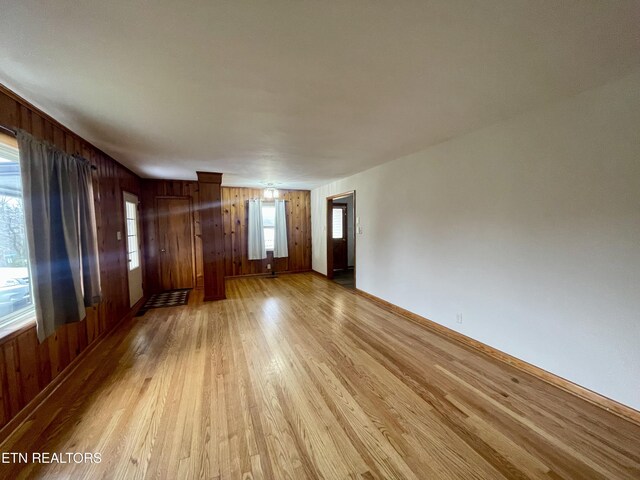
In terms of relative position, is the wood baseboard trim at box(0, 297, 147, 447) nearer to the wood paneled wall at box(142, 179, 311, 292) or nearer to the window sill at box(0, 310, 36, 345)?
the window sill at box(0, 310, 36, 345)

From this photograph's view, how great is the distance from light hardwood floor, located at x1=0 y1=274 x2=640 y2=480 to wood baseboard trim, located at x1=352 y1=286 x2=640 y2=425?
0.26 feet

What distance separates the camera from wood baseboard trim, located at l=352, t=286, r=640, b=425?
177 centimetres

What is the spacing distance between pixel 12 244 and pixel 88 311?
128 centimetres

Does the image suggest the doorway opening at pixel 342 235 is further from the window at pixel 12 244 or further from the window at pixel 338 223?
the window at pixel 12 244

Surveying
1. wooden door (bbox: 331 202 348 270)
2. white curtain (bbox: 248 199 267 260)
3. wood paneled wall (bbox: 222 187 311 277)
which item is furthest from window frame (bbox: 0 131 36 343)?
wooden door (bbox: 331 202 348 270)

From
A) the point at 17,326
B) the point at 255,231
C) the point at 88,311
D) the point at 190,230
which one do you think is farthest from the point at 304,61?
the point at 255,231

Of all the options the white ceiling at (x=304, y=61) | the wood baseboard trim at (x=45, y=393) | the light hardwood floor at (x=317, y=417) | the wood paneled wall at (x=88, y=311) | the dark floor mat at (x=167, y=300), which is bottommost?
the dark floor mat at (x=167, y=300)

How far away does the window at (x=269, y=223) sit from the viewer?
660cm

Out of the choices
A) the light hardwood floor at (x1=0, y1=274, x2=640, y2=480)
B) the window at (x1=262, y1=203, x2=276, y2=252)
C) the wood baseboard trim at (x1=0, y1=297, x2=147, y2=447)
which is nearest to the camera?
the light hardwood floor at (x1=0, y1=274, x2=640, y2=480)

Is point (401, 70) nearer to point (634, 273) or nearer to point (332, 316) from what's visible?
point (634, 273)

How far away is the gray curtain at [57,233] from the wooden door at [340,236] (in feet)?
17.5

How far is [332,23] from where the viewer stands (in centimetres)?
121

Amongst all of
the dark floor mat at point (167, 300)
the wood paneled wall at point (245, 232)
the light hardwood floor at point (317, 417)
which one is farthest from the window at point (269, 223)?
the light hardwood floor at point (317, 417)

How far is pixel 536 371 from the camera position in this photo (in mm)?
2227
